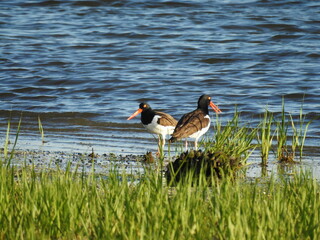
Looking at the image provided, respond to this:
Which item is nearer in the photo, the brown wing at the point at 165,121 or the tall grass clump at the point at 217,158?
the tall grass clump at the point at 217,158

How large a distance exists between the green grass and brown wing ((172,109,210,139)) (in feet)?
12.7

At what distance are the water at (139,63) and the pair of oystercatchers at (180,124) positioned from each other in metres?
0.36

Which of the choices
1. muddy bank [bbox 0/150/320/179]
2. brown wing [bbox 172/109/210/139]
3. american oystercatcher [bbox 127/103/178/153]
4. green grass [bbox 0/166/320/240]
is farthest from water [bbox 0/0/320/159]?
green grass [bbox 0/166/320/240]

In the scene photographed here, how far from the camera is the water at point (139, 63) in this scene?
38.3 ft

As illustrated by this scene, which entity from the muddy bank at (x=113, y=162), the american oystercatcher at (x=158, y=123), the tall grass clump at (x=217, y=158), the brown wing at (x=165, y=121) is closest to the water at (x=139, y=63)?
the american oystercatcher at (x=158, y=123)

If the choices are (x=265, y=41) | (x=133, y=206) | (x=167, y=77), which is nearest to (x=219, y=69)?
(x=167, y=77)

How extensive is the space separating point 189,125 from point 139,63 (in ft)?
28.4

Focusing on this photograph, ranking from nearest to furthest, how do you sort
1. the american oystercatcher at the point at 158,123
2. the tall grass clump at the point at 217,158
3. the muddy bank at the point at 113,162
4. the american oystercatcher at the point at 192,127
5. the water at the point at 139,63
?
1. the tall grass clump at the point at 217,158
2. the muddy bank at the point at 113,162
3. the american oystercatcher at the point at 192,127
4. the american oystercatcher at the point at 158,123
5. the water at the point at 139,63

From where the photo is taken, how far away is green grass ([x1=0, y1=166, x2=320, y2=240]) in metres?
4.16

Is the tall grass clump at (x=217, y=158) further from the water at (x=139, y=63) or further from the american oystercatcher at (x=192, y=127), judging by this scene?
the water at (x=139, y=63)

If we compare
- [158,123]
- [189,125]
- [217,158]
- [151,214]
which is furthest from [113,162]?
[151,214]

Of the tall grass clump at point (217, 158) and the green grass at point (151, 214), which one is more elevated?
the green grass at point (151, 214)

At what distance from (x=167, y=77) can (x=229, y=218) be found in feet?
38.5

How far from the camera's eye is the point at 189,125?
8922mm
